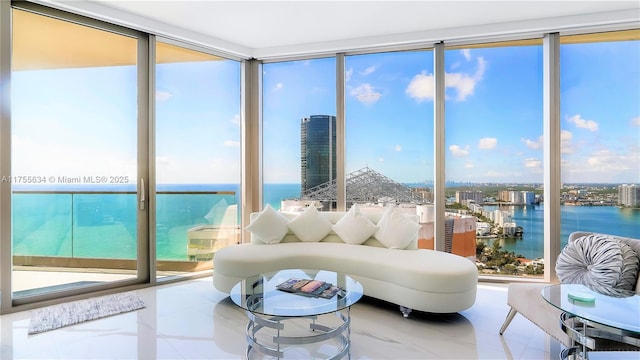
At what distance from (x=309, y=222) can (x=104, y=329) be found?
2142 millimetres

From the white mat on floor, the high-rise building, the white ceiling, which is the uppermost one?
the white ceiling

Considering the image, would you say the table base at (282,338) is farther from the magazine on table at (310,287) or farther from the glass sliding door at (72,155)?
the glass sliding door at (72,155)

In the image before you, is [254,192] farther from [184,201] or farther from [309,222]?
[309,222]

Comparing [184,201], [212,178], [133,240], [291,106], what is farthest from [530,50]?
[133,240]

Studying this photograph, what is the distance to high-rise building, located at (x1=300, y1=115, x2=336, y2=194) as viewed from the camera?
4590 mm

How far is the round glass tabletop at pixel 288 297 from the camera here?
82.8 inches

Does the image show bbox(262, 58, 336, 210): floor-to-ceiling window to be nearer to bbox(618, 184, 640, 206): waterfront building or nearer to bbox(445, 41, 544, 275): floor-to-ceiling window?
bbox(445, 41, 544, 275): floor-to-ceiling window

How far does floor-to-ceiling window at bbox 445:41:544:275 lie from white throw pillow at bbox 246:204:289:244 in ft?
6.66

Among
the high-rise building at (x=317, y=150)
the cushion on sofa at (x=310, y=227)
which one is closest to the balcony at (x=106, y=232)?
the high-rise building at (x=317, y=150)

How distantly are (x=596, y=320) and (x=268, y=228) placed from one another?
2.90 m

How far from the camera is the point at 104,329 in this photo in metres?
2.71

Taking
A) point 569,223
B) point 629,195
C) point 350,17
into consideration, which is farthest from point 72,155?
point 629,195

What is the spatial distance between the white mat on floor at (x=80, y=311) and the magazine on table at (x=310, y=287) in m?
1.62

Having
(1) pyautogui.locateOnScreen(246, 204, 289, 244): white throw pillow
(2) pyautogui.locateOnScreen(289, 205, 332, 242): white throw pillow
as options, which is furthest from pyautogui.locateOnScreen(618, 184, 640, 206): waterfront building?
(1) pyautogui.locateOnScreen(246, 204, 289, 244): white throw pillow
